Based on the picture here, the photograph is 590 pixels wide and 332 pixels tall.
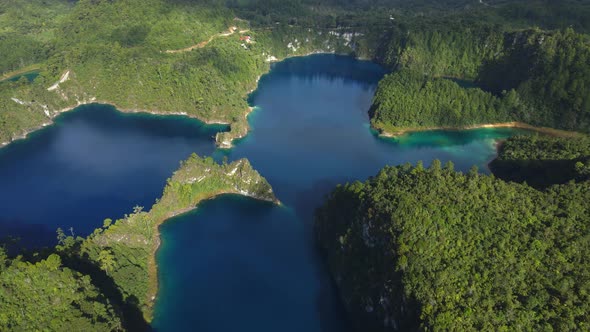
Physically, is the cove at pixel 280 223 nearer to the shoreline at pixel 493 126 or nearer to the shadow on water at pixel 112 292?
the shoreline at pixel 493 126

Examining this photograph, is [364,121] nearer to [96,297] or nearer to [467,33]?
[467,33]

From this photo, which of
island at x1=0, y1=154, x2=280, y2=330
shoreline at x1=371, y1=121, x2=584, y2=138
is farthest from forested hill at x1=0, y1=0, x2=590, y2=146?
island at x1=0, y1=154, x2=280, y2=330

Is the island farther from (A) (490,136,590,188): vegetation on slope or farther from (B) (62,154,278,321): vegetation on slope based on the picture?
(A) (490,136,590,188): vegetation on slope

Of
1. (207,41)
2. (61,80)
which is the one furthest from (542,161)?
(61,80)

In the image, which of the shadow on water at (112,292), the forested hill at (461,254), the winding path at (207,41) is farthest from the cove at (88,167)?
the forested hill at (461,254)

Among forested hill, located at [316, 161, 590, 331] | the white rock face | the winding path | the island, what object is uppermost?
the winding path
